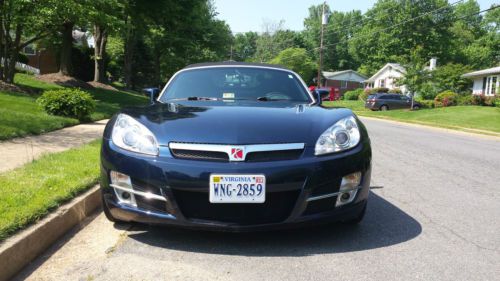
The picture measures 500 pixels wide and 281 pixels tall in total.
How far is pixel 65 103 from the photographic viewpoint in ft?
39.1

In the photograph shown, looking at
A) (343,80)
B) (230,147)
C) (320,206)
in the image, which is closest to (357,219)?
(320,206)

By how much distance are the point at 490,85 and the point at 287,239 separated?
42346 millimetres

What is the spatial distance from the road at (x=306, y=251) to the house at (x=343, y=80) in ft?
252

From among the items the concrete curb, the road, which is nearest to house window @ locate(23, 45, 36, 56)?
the concrete curb

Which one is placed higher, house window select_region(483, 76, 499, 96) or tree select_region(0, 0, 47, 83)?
tree select_region(0, 0, 47, 83)

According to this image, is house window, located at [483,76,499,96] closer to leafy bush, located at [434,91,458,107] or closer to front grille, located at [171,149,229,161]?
leafy bush, located at [434,91,458,107]

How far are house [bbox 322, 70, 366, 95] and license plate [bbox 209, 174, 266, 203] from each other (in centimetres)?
7837

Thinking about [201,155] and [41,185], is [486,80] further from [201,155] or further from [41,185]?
[201,155]

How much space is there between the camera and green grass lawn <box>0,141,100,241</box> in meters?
3.57

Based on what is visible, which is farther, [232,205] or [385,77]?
[385,77]

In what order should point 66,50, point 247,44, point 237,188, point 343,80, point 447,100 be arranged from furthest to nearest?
point 247,44 < point 343,80 < point 447,100 < point 66,50 < point 237,188

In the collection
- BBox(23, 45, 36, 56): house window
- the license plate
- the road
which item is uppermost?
BBox(23, 45, 36, 56): house window

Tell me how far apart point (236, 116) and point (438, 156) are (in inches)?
264

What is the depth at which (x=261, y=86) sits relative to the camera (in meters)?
5.17
